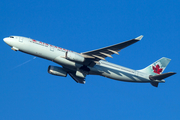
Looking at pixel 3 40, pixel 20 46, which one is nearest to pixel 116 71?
pixel 20 46

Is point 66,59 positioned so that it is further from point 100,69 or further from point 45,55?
point 100,69

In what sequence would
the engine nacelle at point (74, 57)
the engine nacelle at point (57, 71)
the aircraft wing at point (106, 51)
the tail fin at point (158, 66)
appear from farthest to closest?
the tail fin at point (158, 66) → the engine nacelle at point (57, 71) → the engine nacelle at point (74, 57) → the aircraft wing at point (106, 51)

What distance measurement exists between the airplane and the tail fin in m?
2.57

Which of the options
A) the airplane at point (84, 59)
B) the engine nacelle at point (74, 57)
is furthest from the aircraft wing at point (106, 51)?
the engine nacelle at point (74, 57)

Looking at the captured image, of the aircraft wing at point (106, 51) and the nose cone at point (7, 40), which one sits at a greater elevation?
the nose cone at point (7, 40)

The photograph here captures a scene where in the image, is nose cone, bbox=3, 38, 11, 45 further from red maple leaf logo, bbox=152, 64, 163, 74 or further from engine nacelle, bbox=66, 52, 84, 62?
red maple leaf logo, bbox=152, 64, 163, 74

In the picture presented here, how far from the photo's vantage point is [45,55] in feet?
124

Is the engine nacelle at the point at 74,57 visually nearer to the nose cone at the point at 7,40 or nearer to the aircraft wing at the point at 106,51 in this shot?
the aircraft wing at the point at 106,51

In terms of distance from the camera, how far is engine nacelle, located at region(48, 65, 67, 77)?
142 feet

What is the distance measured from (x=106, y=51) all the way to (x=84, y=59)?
3606 mm

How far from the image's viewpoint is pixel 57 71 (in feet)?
143

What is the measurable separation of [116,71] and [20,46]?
15.3 meters

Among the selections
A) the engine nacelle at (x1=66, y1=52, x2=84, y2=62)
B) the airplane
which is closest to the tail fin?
the airplane

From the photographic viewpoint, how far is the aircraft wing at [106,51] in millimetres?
34603
